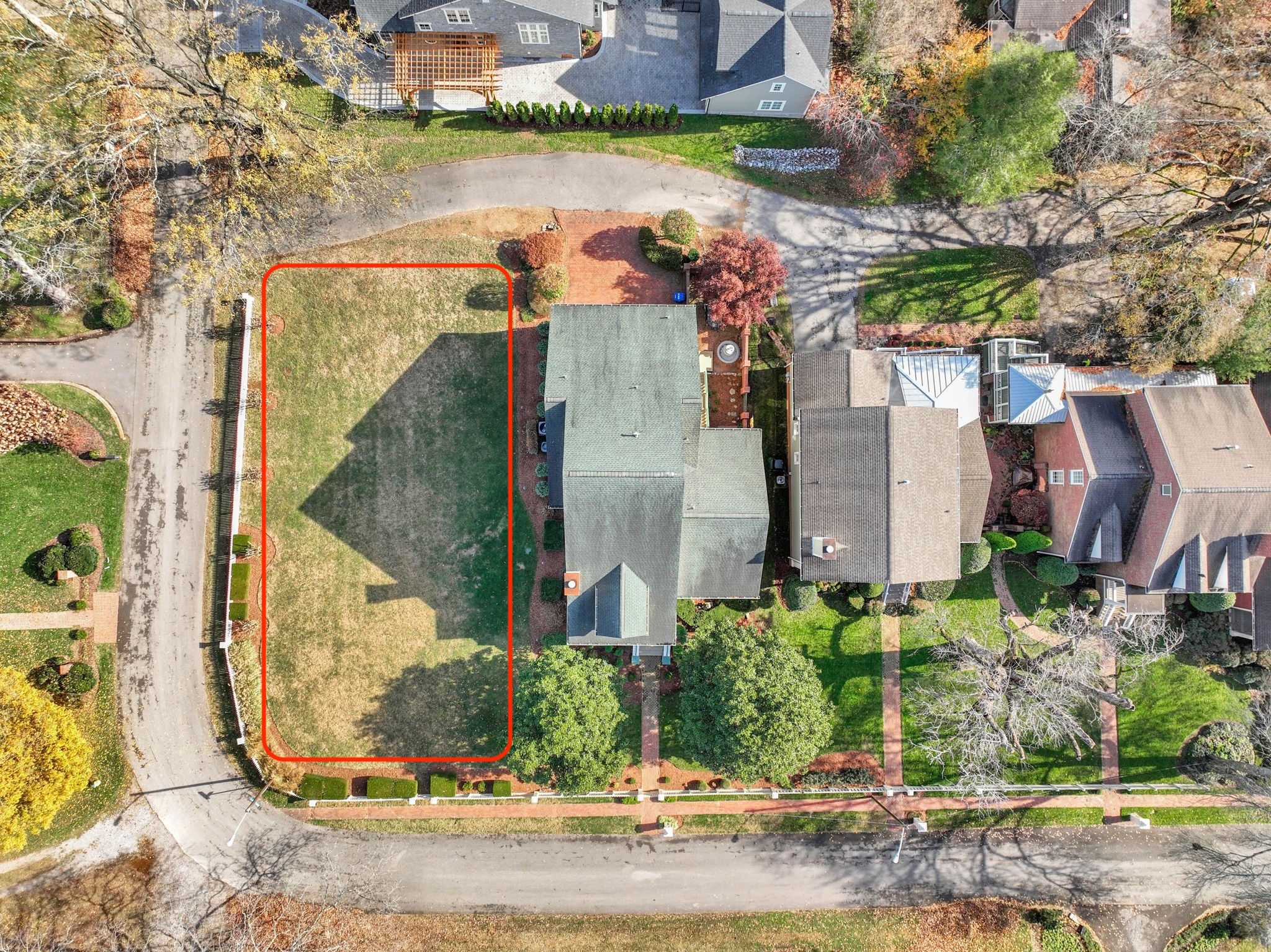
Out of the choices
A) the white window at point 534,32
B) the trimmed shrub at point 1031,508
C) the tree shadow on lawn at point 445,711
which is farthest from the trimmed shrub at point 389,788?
the white window at point 534,32

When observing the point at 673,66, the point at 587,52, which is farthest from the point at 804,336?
the point at 587,52

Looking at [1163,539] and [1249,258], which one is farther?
[1249,258]

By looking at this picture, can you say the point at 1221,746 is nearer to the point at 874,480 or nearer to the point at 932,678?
the point at 932,678

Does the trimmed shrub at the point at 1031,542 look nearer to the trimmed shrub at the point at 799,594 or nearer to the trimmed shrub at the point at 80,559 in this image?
the trimmed shrub at the point at 799,594

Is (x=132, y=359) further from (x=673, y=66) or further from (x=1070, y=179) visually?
(x=1070, y=179)

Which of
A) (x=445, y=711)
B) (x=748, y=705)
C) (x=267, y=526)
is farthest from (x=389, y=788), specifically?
(x=748, y=705)

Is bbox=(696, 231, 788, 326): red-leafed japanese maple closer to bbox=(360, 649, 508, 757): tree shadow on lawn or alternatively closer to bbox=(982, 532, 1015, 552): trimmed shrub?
bbox=(982, 532, 1015, 552): trimmed shrub
